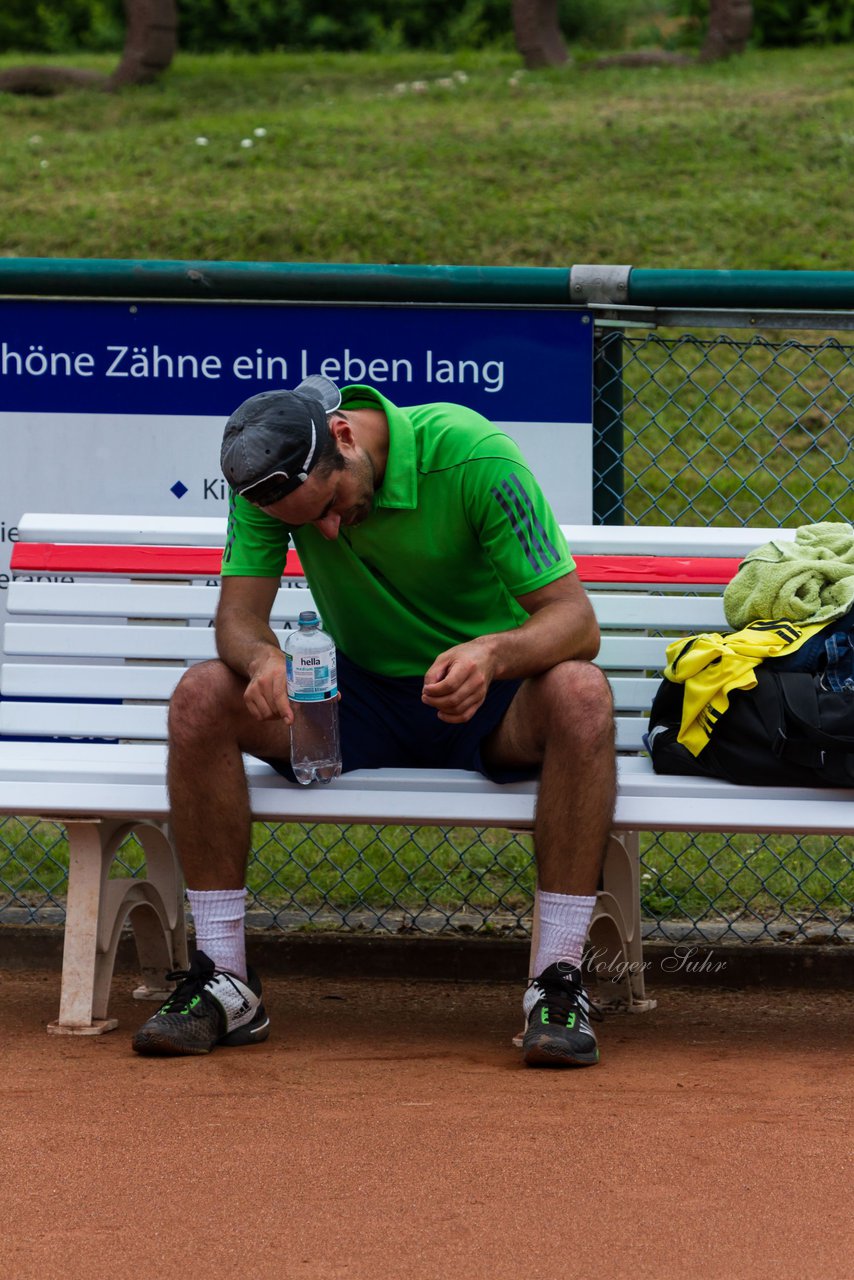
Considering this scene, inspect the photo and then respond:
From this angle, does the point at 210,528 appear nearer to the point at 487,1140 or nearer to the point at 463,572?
the point at 463,572

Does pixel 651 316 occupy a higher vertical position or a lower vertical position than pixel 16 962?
higher

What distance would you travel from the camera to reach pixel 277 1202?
2.67m

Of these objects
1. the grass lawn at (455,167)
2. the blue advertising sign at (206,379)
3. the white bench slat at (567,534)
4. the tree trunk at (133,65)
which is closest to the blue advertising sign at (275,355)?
the blue advertising sign at (206,379)

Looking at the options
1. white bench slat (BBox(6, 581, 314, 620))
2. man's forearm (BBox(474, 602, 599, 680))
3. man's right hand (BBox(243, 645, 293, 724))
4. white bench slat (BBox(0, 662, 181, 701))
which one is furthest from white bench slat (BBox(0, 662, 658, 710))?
man's forearm (BBox(474, 602, 599, 680))

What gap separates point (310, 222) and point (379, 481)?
9.34 m

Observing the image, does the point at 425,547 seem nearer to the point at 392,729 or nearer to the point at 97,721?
the point at 392,729

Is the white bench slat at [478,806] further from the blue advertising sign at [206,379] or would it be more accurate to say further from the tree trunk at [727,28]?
the tree trunk at [727,28]

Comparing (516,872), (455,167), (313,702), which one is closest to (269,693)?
(313,702)

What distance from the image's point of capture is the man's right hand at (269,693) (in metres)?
3.31

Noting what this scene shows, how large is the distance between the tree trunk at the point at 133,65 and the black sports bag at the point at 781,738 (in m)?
15.8

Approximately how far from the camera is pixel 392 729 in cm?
362

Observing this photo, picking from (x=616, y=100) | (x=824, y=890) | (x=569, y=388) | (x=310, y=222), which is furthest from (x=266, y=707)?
(x=616, y=100)

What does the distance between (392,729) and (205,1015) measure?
0.72 metres

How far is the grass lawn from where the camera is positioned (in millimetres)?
11930
